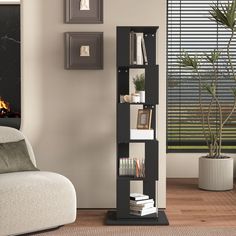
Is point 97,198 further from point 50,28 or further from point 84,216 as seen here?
point 50,28

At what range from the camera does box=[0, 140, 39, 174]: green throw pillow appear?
14.6ft

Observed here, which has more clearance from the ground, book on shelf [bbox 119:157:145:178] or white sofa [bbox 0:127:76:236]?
book on shelf [bbox 119:157:145:178]

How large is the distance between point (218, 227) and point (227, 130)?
277 cm

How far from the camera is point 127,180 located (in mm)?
4648

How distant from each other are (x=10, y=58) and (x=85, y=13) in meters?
2.86

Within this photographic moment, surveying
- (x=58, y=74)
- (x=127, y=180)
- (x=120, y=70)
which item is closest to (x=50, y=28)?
(x=58, y=74)

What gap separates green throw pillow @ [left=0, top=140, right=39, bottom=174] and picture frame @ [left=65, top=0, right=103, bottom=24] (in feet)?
3.77

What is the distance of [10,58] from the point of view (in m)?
7.60

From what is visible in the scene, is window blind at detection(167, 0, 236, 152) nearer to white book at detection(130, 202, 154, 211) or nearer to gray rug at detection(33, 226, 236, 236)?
white book at detection(130, 202, 154, 211)

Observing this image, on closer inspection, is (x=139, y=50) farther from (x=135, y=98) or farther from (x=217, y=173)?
(x=217, y=173)

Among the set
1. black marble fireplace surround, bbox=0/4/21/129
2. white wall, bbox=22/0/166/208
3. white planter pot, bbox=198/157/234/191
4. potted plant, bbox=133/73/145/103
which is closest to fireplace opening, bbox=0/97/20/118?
black marble fireplace surround, bbox=0/4/21/129

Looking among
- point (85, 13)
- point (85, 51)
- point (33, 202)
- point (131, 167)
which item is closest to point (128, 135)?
point (131, 167)

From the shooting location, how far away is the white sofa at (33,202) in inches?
160

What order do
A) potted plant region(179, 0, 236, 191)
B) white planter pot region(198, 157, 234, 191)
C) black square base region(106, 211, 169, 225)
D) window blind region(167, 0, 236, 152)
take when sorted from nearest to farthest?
black square base region(106, 211, 169, 225) < potted plant region(179, 0, 236, 191) < white planter pot region(198, 157, 234, 191) < window blind region(167, 0, 236, 152)
